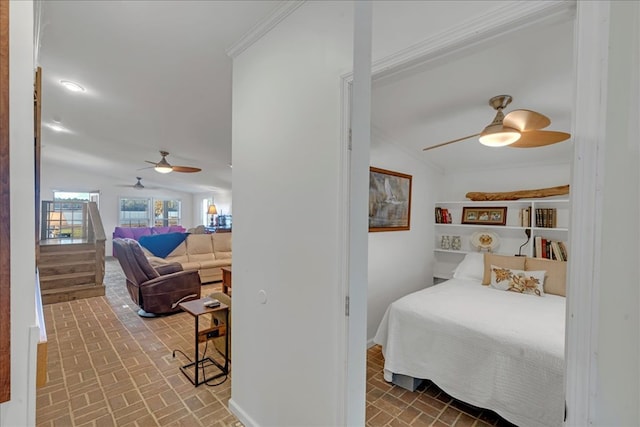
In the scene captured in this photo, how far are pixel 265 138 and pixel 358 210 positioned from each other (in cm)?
A: 93

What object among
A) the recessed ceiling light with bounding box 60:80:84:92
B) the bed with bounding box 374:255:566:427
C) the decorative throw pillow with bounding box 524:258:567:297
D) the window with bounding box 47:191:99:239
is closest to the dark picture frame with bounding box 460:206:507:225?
the decorative throw pillow with bounding box 524:258:567:297

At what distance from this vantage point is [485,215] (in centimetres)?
379

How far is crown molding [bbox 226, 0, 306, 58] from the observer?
1538 millimetres

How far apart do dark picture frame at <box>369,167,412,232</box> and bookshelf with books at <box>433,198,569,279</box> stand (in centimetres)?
96

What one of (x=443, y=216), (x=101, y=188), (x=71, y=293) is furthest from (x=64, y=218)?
(x=443, y=216)

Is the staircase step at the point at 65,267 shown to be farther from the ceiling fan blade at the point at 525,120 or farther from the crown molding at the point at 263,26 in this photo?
the ceiling fan blade at the point at 525,120

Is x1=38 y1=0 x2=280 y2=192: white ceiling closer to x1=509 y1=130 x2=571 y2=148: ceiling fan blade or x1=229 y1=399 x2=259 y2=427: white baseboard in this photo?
x1=509 y1=130 x2=571 y2=148: ceiling fan blade

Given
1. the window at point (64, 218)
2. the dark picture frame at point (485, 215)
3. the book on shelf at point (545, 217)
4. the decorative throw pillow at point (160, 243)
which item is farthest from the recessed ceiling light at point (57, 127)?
the book on shelf at point (545, 217)

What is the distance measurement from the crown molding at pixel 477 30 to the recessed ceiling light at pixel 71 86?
299 cm

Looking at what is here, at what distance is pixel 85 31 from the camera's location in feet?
6.01

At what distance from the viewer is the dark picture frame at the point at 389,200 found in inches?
117

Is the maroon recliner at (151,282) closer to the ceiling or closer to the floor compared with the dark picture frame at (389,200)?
closer to the floor

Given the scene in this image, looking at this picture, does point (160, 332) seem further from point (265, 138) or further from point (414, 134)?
point (414, 134)

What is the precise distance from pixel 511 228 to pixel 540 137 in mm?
1674
